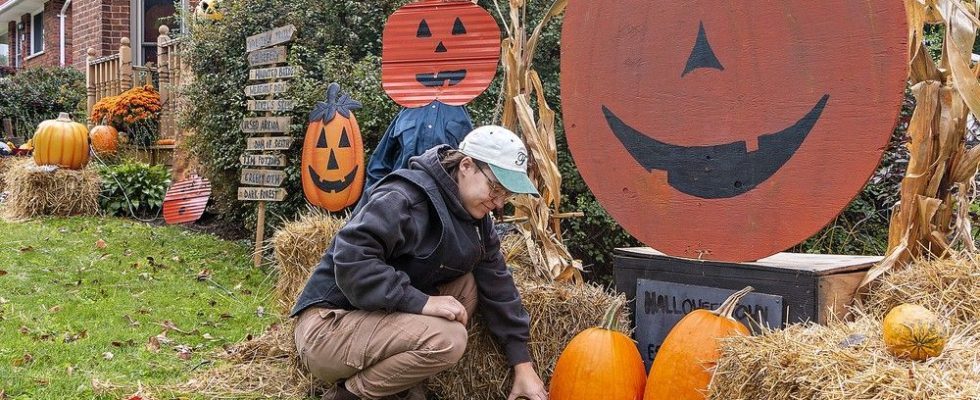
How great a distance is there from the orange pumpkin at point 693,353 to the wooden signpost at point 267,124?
460 cm

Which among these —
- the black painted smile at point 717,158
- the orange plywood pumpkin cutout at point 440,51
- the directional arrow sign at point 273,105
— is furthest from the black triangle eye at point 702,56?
the directional arrow sign at point 273,105

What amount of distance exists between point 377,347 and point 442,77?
2345mm

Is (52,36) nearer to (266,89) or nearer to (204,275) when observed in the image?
(266,89)

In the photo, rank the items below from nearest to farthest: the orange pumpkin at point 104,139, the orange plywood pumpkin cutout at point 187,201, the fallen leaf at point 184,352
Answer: the fallen leaf at point 184,352 < the orange plywood pumpkin cutout at point 187,201 < the orange pumpkin at point 104,139

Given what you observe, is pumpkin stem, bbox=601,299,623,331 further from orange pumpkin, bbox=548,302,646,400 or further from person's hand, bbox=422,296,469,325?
person's hand, bbox=422,296,469,325

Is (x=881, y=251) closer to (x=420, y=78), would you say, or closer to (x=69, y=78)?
(x=420, y=78)

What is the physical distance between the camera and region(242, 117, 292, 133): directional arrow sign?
22.7 feet

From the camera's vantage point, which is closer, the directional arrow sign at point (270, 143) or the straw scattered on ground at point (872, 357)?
the straw scattered on ground at point (872, 357)

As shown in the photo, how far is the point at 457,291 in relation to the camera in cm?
356

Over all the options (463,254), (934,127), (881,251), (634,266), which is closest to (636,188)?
(634,266)

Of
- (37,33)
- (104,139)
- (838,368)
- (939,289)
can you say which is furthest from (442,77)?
(37,33)

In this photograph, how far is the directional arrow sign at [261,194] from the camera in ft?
22.8

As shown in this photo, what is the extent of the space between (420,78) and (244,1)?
3.43 meters

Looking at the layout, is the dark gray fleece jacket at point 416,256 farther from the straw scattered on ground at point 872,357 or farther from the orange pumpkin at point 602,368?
the straw scattered on ground at point 872,357
